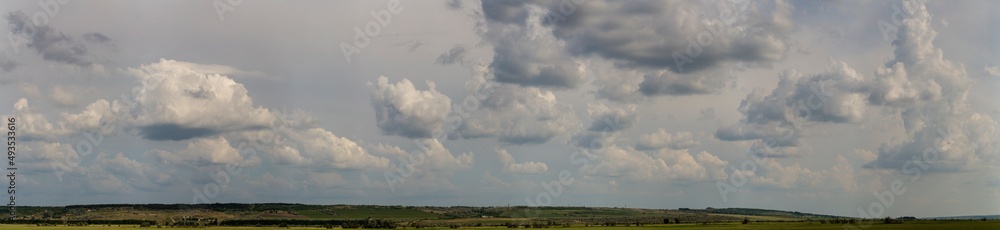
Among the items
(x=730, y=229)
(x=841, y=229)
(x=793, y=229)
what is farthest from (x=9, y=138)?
(x=841, y=229)

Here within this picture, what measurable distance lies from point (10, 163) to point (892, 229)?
17875 centimetres

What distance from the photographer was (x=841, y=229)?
19950 centimetres

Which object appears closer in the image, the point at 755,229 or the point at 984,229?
the point at 984,229

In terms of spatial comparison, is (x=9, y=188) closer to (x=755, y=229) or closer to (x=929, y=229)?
(x=755, y=229)

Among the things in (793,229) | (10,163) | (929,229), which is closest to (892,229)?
(929,229)

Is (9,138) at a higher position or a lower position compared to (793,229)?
higher

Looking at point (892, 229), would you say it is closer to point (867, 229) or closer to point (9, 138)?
point (867, 229)

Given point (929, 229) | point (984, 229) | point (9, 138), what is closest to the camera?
point (9, 138)

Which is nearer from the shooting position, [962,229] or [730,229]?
[962,229]

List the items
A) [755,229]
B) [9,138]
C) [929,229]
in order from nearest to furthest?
[9,138]
[929,229]
[755,229]

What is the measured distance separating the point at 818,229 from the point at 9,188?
171289mm

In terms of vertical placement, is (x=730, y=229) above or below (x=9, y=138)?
below

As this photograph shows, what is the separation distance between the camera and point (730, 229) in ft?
655

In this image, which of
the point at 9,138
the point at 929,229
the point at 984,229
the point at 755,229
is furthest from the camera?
the point at 755,229
